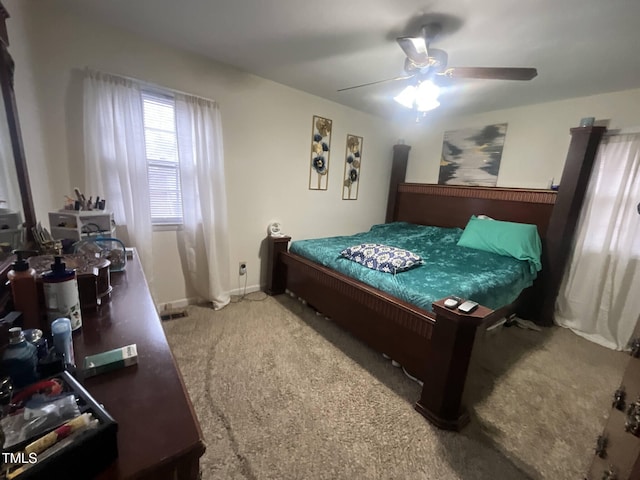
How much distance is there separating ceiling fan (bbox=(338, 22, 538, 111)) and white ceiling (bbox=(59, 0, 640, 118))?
13 centimetres

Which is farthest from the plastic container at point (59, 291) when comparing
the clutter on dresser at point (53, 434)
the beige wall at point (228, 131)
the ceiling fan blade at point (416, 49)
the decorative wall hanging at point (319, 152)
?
the decorative wall hanging at point (319, 152)

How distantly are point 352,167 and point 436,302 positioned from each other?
2.59 m

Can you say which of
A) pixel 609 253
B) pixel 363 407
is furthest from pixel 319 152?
pixel 609 253

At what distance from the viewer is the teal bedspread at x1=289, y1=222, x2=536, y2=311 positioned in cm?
178

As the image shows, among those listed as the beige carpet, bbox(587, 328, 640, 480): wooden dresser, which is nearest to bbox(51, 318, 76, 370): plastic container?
the beige carpet

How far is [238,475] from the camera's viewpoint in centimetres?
119

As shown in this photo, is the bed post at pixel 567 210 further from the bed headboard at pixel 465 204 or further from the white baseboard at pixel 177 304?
the white baseboard at pixel 177 304

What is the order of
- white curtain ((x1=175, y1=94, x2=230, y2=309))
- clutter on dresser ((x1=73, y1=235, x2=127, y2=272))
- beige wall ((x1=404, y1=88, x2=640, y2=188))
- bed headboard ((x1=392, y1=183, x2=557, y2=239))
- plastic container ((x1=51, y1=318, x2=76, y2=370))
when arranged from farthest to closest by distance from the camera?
1. bed headboard ((x1=392, y1=183, x2=557, y2=239))
2. beige wall ((x1=404, y1=88, x2=640, y2=188))
3. white curtain ((x1=175, y1=94, x2=230, y2=309))
4. clutter on dresser ((x1=73, y1=235, x2=127, y2=272))
5. plastic container ((x1=51, y1=318, x2=76, y2=370))

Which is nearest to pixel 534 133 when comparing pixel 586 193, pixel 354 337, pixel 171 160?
pixel 586 193

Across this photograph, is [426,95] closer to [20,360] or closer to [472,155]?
[472,155]

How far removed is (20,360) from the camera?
0.56 meters

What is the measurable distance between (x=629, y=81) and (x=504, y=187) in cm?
124

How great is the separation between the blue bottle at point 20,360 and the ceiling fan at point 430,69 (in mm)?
2009

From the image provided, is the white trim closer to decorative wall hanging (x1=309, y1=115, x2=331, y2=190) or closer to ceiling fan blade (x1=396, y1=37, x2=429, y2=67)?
decorative wall hanging (x1=309, y1=115, x2=331, y2=190)
